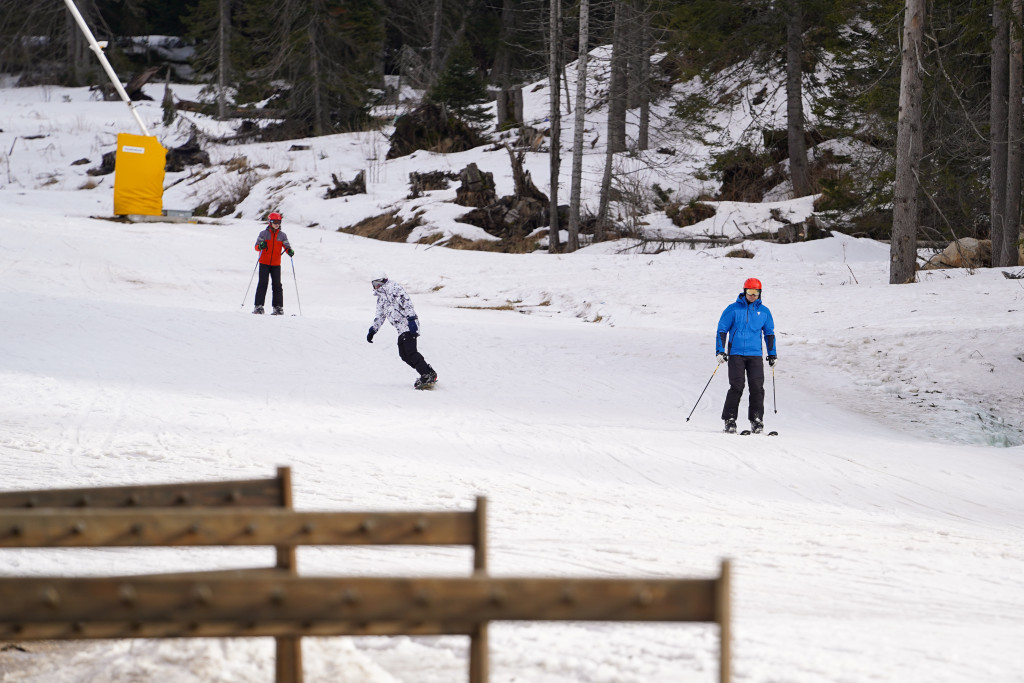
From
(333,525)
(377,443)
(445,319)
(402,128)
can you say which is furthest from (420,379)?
(402,128)

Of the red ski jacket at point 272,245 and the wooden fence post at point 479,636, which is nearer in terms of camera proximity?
the wooden fence post at point 479,636

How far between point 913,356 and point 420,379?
6421mm

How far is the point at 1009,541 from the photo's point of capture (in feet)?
21.1

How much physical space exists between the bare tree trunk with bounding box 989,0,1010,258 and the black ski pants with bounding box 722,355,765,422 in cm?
1103

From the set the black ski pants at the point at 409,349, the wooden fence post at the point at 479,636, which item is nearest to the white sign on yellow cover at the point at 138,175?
the black ski pants at the point at 409,349

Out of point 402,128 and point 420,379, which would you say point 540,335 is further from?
point 402,128

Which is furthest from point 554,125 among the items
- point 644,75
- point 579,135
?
point 644,75

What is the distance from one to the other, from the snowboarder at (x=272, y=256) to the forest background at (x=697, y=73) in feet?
32.7

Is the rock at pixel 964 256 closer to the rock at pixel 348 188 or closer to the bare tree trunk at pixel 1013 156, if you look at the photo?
the bare tree trunk at pixel 1013 156

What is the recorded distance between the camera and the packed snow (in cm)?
388

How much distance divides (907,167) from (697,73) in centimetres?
1117

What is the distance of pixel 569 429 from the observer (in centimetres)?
1004

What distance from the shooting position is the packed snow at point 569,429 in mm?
3885

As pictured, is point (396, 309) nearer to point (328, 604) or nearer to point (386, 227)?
point (328, 604)
